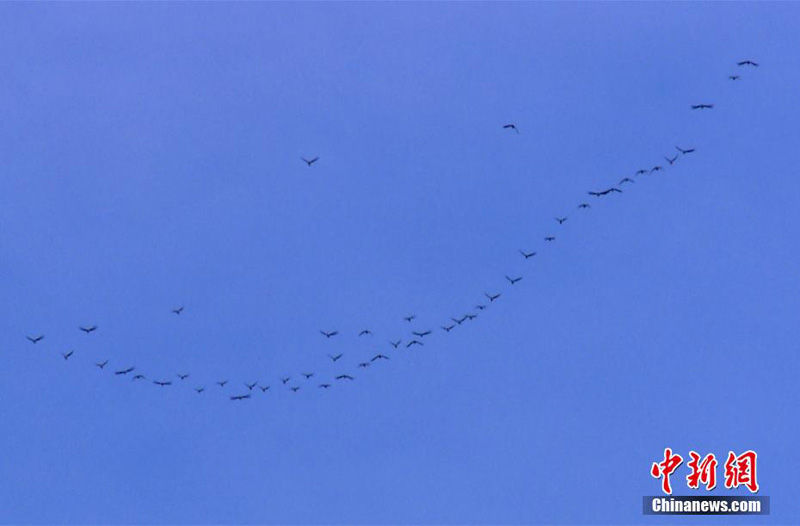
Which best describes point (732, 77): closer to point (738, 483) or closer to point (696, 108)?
point (696, 108)

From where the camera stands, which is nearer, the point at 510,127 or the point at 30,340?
the point at 510,127

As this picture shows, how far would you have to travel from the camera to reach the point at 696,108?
143875 mm

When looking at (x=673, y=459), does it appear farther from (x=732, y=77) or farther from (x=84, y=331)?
(x=84, y=331)

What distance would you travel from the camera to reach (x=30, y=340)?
519 feet

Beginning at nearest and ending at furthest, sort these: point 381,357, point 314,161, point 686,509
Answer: point 686,509 < point 314,161 < point 381,357

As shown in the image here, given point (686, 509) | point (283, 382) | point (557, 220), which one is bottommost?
point (686, 509)

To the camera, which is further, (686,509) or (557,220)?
(557,220)

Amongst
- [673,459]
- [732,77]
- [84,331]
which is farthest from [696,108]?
[84,331]

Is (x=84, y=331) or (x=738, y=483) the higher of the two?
(x=84, y=331)

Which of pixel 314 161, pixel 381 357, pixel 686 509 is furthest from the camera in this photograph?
pixel 381 357

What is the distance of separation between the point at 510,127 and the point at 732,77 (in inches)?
593

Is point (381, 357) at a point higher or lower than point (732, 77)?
lower

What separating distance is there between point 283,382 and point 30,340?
19015 millimetres

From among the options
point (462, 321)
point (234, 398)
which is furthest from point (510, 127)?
point (234, 398)
